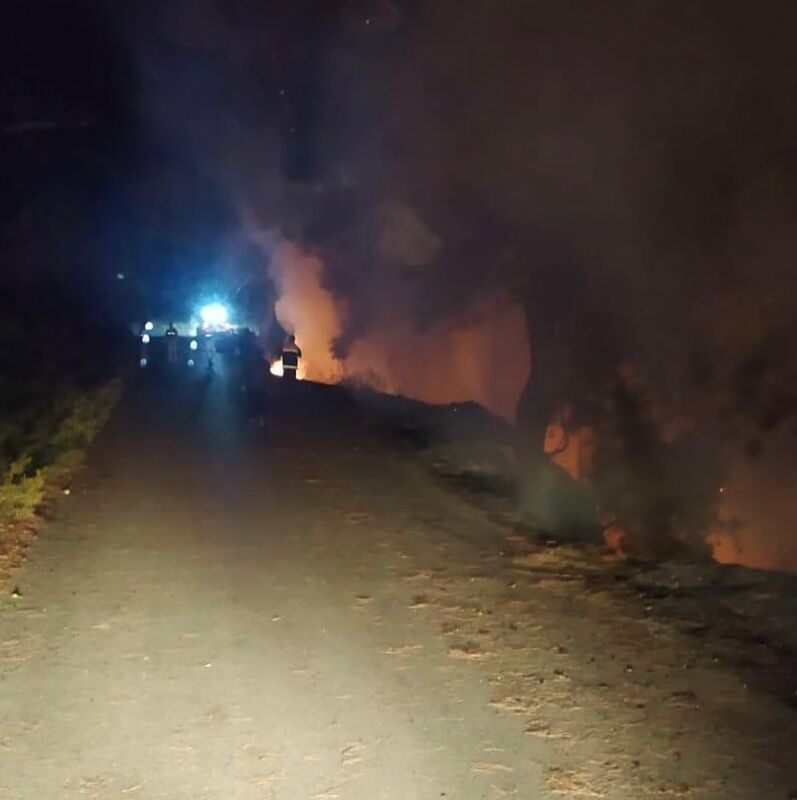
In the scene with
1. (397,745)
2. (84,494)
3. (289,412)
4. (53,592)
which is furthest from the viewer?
(289,412)

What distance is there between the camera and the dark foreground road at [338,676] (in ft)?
17.1

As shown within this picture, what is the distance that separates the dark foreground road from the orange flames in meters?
13.7

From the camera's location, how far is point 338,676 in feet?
21.1

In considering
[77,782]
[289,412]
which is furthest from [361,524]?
[289,412]

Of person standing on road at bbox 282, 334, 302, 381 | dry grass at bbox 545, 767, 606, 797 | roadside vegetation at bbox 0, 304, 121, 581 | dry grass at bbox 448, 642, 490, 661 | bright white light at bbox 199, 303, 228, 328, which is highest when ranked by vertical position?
bright white light at bbox 199, 303, 228, 328

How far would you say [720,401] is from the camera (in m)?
15.3

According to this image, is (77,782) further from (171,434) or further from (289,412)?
(289,412)

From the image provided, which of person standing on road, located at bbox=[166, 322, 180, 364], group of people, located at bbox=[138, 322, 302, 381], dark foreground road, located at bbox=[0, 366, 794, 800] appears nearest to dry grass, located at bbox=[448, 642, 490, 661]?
dark foreground road, located at bbox=[0, 366, 794, 800]

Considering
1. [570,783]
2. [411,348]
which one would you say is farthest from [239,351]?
[570,783]

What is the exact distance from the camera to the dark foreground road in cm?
520

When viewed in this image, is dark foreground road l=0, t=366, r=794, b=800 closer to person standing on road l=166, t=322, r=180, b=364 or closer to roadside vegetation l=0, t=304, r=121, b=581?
roadside vegetation l=0, t=304, r=121, b=581

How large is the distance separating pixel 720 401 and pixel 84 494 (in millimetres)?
8617

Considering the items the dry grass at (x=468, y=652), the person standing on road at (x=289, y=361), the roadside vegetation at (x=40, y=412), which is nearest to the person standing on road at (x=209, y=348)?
the person standing on road at (x=289, y=361)

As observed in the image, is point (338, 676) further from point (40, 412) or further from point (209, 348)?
point (209, 348)
